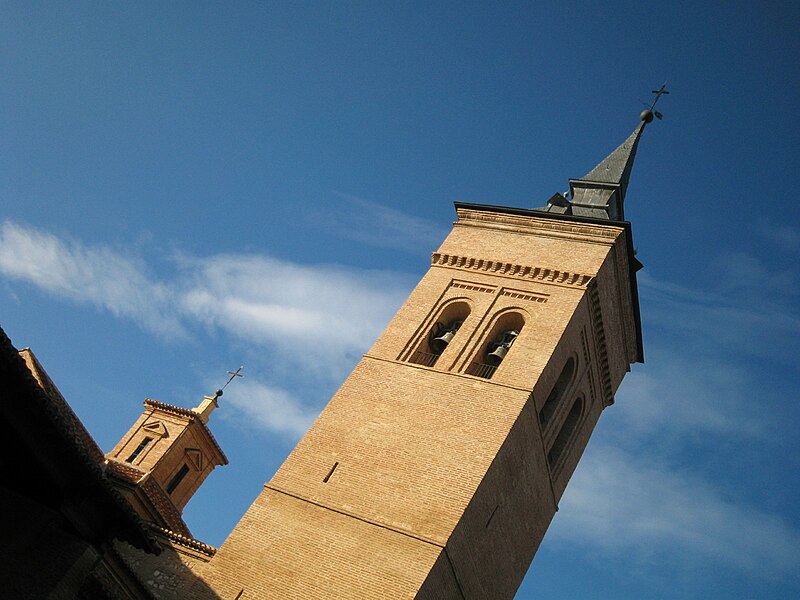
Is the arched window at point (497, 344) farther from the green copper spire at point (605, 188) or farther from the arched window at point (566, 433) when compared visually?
the green copper spire at point (605, 188)

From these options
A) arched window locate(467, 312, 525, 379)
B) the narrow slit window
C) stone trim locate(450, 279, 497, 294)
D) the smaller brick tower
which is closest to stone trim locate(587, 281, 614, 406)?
arched window locate(467, 312, 525, 379)

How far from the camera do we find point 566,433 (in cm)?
1728

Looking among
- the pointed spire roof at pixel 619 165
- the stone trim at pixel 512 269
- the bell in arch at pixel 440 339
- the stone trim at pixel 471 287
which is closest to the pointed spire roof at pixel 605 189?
the pointed spire roof at pixel 619 165

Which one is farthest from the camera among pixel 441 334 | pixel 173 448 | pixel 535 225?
pixel 173 448

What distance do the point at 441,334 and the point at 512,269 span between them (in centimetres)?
212

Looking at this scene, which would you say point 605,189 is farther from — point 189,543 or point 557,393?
point 189,543

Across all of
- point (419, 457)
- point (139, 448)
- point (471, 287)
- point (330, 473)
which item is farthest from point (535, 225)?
point (139, 448)

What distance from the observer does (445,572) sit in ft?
39.7

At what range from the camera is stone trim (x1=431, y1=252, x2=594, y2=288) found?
53.5ft

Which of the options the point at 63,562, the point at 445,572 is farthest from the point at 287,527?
the point at 63,562

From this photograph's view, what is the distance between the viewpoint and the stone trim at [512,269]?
16.3 m

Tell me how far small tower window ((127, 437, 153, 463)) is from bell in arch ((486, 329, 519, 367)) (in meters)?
12.6

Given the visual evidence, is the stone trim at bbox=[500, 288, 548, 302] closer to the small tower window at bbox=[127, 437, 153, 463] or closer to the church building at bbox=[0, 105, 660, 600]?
the church building at bbox=[0, 105, 660, 600]

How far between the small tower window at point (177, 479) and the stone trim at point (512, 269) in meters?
11.3
